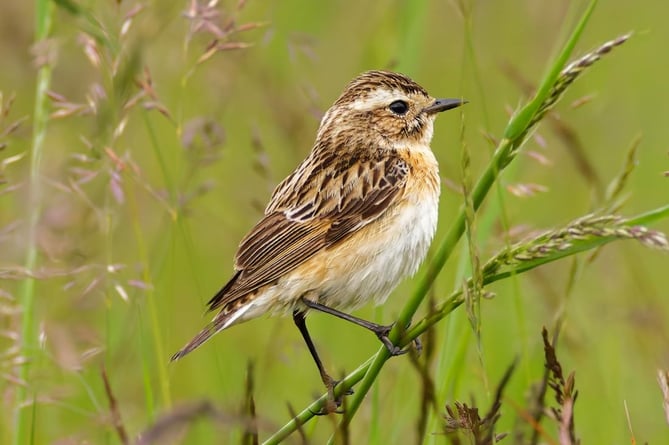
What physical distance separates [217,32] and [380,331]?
1.20 metres

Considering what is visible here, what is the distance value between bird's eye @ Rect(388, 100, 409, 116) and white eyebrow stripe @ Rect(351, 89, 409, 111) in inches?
0.9

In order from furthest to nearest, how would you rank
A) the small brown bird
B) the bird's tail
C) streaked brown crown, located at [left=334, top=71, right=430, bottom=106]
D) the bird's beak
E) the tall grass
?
streaked brown crown, located at [left=334, top=71, right=430, bottom=106] → the bird's beak → the small brown bird → the bird's tail → the tall grass

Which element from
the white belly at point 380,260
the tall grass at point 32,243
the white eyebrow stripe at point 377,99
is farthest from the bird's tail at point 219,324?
the white eyebrow stripe at point 377,99

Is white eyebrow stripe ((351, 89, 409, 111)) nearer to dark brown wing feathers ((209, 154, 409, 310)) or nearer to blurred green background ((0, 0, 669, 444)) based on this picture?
blurred green background ((0, 0, 669, 444))

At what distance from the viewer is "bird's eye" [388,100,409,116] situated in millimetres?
4875

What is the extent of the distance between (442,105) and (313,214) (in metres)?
0.76

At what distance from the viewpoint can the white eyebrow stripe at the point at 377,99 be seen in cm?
485

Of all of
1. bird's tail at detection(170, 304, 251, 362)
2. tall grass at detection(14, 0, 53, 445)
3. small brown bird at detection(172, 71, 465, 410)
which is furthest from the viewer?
small brown bird at detection(172, 71, 465, 410)

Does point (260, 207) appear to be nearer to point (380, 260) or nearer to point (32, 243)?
point (380, 260)

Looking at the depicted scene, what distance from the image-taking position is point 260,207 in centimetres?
498

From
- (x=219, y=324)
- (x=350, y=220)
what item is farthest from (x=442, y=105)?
(x=219, y=324)

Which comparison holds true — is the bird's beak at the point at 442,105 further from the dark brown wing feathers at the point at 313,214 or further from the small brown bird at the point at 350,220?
the dark brown wing feathers at the point at 313,214

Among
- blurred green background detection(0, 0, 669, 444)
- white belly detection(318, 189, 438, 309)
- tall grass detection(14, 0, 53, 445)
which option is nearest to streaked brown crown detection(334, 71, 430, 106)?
blurred green background detection(0, 0, 669, 444)

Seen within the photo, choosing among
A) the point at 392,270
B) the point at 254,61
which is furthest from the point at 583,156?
the point at 254,61
